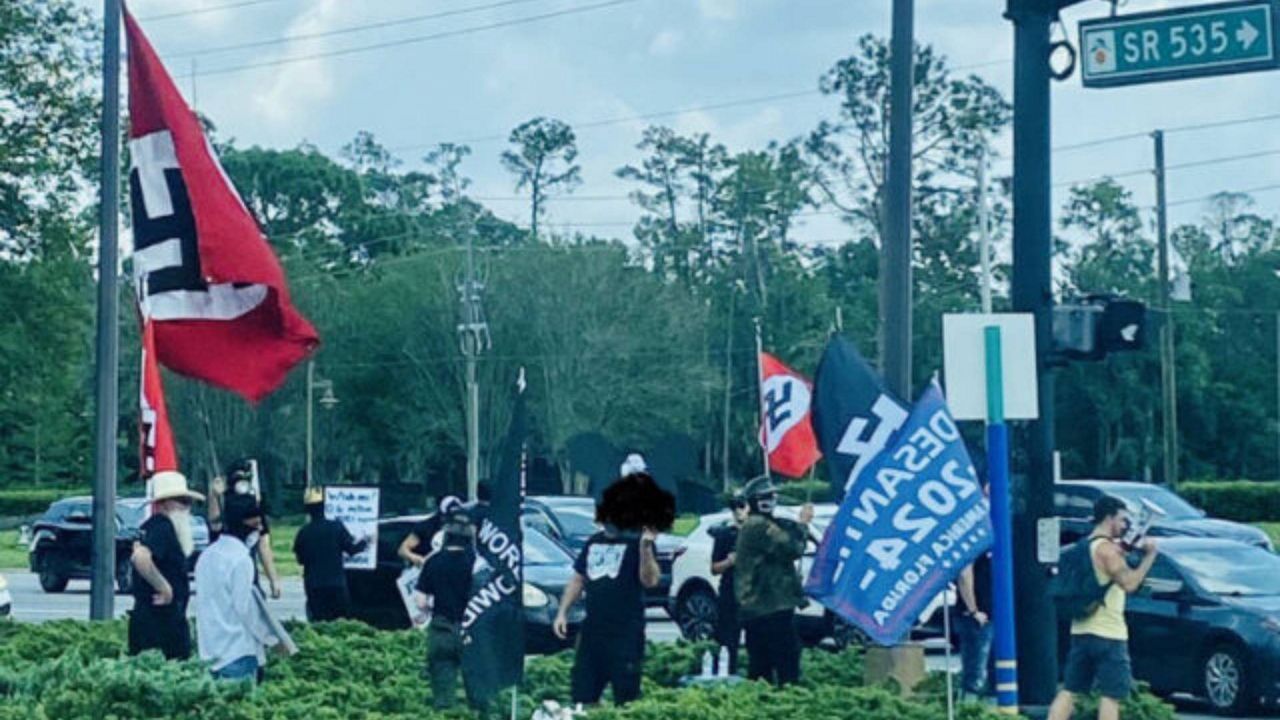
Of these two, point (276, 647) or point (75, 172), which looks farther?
point (75, 172)

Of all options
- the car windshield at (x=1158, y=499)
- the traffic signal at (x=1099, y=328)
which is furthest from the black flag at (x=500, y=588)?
the car windshield at (x=1158, y=499)

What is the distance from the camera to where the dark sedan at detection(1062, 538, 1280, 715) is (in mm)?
18562

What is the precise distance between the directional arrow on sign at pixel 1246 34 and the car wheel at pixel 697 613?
42.7ft

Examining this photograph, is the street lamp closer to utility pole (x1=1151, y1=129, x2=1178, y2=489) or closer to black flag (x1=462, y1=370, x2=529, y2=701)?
utility pole (x1=1151, y1=129, x2=1178, y2=489)

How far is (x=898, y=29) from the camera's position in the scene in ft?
55.6

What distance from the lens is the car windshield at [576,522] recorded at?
102 feet

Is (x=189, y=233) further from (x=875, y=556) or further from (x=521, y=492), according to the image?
(x=875, y=556)

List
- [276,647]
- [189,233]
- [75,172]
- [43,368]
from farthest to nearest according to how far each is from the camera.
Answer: [43,368], [75,172], [189,233], [276,647]

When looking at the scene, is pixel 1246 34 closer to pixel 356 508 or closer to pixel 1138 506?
pixel 356 508

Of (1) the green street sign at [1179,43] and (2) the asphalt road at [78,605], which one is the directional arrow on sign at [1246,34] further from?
(2) the asphalt road at [78,605]

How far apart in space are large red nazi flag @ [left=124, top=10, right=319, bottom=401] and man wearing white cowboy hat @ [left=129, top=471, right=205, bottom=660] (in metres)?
0.78

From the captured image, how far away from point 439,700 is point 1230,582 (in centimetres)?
857

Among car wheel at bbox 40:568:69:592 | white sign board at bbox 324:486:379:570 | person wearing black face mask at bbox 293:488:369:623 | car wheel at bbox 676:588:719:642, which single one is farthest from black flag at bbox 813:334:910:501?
car wheel at bbox 40:568:69:592

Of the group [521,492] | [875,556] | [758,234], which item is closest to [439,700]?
[521,492]
